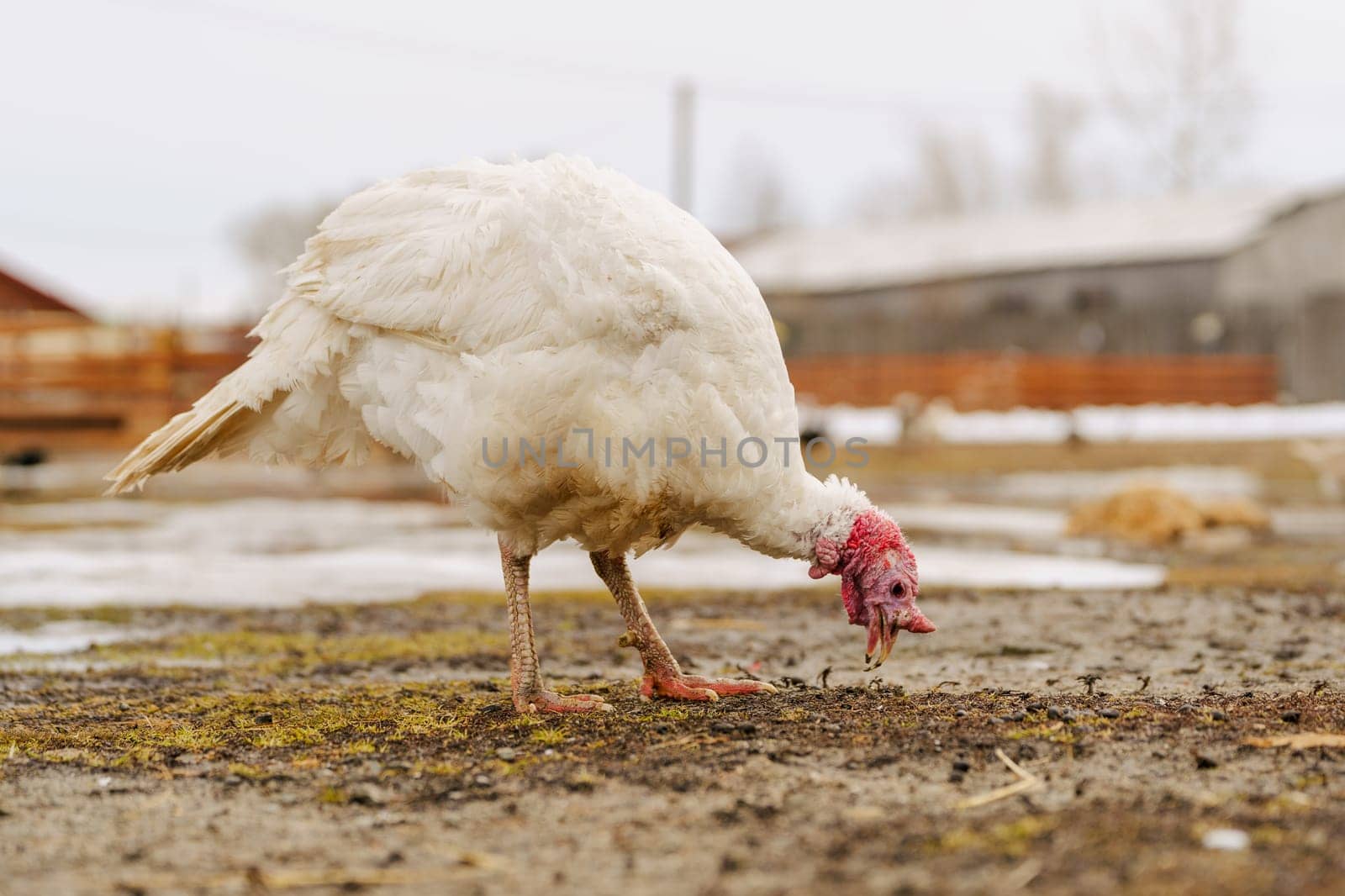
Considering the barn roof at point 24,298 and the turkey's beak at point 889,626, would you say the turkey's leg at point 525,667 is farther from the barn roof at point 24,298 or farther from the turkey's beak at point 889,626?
the barn roof at point 24,298

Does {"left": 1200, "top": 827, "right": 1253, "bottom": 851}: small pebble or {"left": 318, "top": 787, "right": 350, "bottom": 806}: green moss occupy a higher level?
{"left": 1200, "top": 827, "right": 1253, "bottom": 851}: small pebble

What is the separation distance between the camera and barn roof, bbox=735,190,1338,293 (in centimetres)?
3603

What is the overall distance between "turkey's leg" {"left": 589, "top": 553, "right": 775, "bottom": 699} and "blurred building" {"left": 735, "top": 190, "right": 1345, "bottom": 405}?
88.3 ft

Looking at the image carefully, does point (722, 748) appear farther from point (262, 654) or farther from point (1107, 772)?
point (262, 654)

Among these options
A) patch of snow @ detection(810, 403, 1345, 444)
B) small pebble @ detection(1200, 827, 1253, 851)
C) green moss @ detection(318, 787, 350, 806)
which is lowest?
green moss @ detection(318, 787, 350, 806)

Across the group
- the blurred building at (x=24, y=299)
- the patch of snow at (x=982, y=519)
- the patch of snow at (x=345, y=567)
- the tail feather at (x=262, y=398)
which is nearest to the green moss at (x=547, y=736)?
the tail feather at (x=262, y=398)

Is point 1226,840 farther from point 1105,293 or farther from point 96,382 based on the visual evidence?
point 1105,293

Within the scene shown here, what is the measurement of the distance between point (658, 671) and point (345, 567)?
529 centimetres

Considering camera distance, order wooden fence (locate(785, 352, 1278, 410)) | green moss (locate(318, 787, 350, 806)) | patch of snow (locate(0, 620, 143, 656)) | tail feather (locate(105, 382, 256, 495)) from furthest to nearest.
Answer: wooden fence (locate(785, 352, 1278, 410)) < patch of snow (locate(0, 620, 143, 656)) < tail feather (locate(105, 382, 256, 495)) < green moss (locate(318, 787, 350, 806))

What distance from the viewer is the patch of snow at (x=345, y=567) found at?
343 inches

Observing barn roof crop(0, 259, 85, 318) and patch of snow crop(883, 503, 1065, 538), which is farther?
barn roof crop(0, 259, 85, 318)

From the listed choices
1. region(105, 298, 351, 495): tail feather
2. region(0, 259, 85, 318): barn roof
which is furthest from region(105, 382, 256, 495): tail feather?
region(0, 259, 85, 318): barn roof

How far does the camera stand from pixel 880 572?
4.93 m

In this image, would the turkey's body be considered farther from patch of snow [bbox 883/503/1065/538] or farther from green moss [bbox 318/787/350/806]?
patch of snow [bbox 883/503/1065/538]
